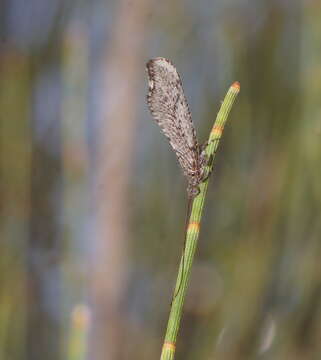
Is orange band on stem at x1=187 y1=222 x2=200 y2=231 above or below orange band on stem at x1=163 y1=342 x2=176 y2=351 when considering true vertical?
above

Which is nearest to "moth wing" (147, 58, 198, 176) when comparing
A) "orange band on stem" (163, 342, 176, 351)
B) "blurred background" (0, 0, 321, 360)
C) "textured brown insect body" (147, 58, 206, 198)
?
"textured brown insect body" (147, 58, 206, 198)

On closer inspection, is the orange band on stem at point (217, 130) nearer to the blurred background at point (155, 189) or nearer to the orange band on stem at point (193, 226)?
the orange band on stem at point (193, 226)

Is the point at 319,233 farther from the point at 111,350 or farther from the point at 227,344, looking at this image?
the point at 111,350

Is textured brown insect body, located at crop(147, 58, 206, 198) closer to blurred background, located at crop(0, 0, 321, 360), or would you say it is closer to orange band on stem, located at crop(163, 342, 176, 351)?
orange band on stem, located at crop(163, 342, 176, 351)

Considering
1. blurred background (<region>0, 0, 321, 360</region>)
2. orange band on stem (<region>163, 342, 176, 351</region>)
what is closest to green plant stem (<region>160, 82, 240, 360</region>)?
orange band on stem (<region>163, 342, 176, 351</region>)

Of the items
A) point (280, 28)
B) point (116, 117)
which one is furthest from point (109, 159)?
point (280, 28)

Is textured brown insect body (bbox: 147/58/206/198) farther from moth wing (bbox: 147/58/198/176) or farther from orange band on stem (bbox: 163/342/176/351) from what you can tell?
orange band on stem (bbox: 163/342/176/351)

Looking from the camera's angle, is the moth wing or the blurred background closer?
the moth wing

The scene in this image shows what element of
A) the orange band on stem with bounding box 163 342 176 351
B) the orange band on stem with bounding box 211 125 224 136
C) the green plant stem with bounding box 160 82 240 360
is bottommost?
the orange band on stem with bounding box 163 342 176 351
